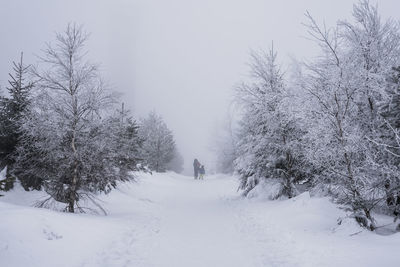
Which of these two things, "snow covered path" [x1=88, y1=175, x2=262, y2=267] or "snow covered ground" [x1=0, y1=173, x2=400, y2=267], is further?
"snow covered path" [x1=88, y1=175, x2=262, y2=267]

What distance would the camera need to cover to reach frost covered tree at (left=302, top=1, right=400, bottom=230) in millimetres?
5508

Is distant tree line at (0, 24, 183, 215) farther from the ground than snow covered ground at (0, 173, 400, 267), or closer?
farther from the ground

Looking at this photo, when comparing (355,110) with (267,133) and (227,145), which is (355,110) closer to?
(267,133)

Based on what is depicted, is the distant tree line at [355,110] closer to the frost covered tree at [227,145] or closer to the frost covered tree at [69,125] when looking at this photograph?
the frost covered tree at [69,125]

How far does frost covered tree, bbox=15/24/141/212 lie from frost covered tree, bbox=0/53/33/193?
106 centimetres

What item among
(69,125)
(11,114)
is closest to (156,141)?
(11,114)

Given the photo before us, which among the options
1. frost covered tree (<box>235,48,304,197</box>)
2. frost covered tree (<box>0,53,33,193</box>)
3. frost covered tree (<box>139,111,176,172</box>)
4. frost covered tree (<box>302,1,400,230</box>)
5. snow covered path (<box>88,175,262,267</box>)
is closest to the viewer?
snow covered path (<box>88,175,262,267</box>)

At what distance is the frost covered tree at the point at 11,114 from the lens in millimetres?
8906

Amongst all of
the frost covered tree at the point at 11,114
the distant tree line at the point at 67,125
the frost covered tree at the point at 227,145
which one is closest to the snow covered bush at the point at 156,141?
the frost covered tree at the point at 227,145

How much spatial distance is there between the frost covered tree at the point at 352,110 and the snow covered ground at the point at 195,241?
1016 mm

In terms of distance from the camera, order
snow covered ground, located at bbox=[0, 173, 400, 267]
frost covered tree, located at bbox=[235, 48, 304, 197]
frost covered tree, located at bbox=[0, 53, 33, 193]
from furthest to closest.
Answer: frost covered tree, located at bbox=[235, 48, 304, 197] → frost covered tree, located at bbox=[0, 53, 33, 193] → snow covered ground, located at bbox=[0, 173, 400, 267]

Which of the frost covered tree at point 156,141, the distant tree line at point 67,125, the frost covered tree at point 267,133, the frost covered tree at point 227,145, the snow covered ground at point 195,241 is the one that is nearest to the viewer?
the snow covered ground at point 195,241

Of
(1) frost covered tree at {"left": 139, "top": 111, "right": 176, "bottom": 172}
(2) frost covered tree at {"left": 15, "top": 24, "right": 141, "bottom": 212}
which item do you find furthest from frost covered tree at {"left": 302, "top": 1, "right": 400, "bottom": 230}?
(1) frost covered tree at {"left": 139, "top": 111, "right": 176, "bottom": 172}

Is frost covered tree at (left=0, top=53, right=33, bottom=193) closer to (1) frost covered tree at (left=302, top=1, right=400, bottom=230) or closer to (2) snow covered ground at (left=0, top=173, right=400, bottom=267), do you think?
(2) snow covered ground at (left=0, top=173, right=400, bottom=267)
